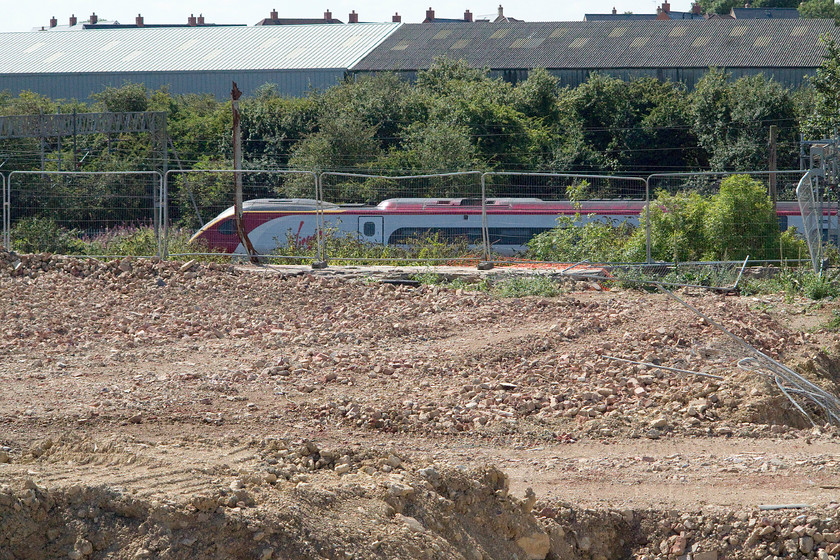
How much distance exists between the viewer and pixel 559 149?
110ft

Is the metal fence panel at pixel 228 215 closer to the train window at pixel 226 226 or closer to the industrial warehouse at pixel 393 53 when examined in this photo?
the train window at pixel 226 226

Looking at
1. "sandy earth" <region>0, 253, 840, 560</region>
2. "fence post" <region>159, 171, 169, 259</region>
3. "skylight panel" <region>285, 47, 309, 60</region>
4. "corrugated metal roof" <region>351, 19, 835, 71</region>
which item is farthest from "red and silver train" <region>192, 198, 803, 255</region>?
"skylight panel" <region>285, 47, 309, 60</region>

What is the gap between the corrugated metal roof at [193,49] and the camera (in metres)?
49.8

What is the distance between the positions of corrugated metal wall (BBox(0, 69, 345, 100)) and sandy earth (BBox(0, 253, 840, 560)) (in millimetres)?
35203

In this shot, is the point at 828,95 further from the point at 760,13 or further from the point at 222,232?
the point at 760,13

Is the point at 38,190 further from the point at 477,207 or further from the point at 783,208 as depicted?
the point at 783,208

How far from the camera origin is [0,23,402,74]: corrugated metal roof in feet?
163

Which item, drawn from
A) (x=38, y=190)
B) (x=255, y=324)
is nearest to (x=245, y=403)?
(x=255, y=324)

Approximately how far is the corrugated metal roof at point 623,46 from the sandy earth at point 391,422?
33371 millimetres

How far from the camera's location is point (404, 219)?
21438 mm

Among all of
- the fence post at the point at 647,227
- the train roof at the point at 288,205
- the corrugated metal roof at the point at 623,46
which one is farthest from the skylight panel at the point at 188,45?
the fence post at the point at 647,227

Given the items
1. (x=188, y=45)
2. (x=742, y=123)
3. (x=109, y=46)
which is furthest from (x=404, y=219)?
(x=109, y=46)

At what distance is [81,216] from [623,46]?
35234mm

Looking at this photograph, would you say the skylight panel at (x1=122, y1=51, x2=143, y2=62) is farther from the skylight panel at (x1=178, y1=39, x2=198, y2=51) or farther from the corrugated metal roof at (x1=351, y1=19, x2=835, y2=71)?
the corrugated metal roof at (x1=351, y1=19, x2=835, y2=71)
